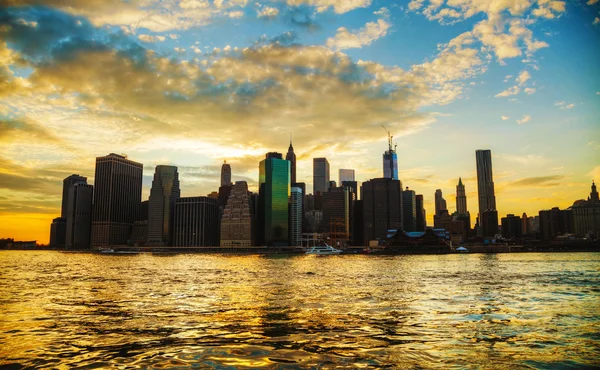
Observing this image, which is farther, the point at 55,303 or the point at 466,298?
the point at 466,298

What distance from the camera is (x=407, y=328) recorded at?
103 ft

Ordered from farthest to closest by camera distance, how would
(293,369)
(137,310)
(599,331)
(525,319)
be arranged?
1. (137,310)
2. (525,319)
3. (599,331)
4. (293,369)

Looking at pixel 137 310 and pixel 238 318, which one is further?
pixel 137 310

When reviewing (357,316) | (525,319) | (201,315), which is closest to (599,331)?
(525,319)

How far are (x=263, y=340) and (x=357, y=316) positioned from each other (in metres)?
11.9

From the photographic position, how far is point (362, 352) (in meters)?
23.9

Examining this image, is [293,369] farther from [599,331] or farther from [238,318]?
[599,331]

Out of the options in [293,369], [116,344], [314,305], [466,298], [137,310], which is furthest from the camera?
[466,298]

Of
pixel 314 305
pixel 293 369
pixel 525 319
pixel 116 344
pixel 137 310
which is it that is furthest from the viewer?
pixel 314 305

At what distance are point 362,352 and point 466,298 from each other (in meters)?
30.8

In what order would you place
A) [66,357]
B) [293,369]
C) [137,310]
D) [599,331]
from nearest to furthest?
[293,369] → [66,357] → [599,331] → [137,310]

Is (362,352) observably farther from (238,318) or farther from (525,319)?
(525,319)

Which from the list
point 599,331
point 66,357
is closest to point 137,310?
point 66,357

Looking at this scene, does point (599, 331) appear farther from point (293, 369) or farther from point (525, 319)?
point (293, 369)
